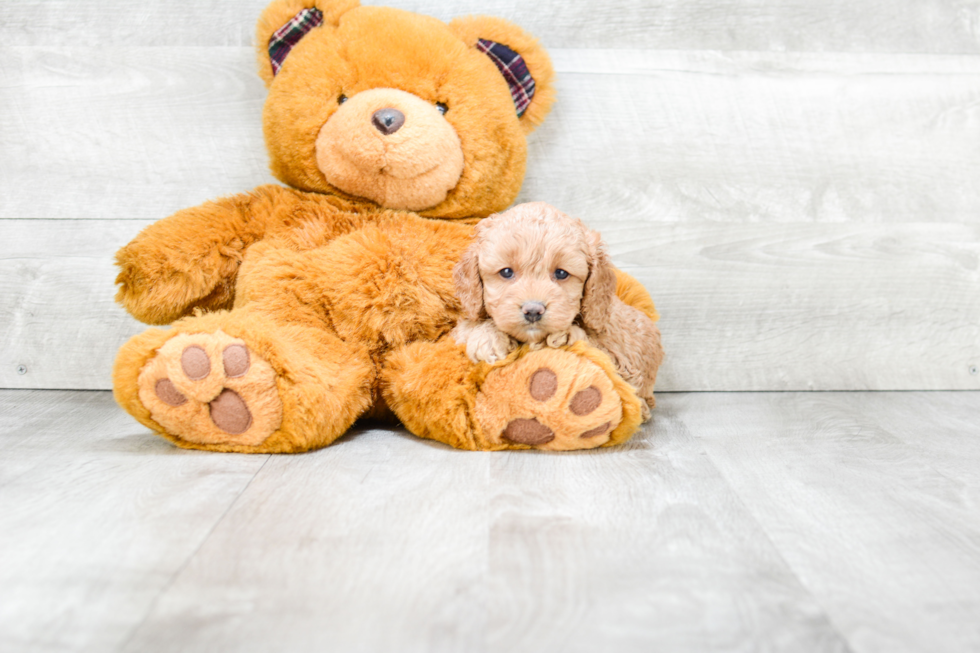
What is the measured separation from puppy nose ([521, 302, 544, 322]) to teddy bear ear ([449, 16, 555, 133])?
1.42 feet

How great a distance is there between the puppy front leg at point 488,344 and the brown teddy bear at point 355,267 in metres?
0.01

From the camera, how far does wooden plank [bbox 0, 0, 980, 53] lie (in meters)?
1.38

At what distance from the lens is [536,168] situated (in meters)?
1.43

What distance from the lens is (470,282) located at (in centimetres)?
105

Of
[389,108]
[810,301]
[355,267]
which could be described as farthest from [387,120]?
[810,301]

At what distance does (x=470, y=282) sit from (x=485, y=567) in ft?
1.38

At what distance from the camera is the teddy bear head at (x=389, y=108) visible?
1.12 metres

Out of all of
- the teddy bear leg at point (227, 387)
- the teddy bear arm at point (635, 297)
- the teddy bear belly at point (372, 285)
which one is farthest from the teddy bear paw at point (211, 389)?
the teddy bear arm at point (635, 297)

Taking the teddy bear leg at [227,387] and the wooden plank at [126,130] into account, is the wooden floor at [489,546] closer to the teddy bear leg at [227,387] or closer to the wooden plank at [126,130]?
the teddy bear leg at [227,387]

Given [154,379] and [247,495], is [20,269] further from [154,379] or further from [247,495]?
[247,495]

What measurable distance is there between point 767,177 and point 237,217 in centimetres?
94

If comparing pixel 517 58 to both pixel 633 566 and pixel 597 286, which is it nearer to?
pixel 597 286

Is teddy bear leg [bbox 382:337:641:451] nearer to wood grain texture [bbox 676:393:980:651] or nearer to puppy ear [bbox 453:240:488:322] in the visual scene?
puppy ear [bbox 453:240:488:322]

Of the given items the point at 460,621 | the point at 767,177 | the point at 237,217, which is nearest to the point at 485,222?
the point at 237,217
